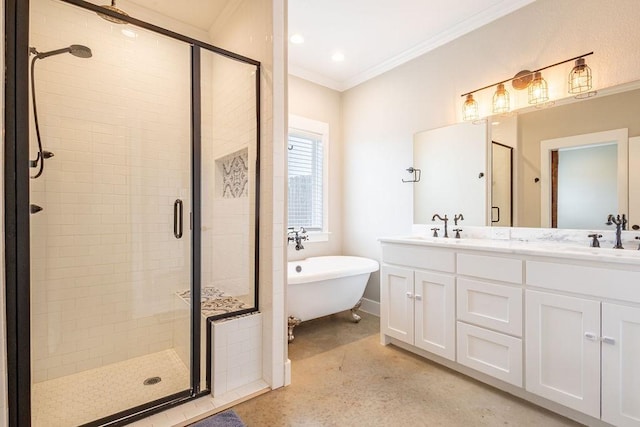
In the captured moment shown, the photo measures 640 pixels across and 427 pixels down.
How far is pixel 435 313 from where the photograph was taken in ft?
7.09

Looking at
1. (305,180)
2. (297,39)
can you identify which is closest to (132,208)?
(305,180)

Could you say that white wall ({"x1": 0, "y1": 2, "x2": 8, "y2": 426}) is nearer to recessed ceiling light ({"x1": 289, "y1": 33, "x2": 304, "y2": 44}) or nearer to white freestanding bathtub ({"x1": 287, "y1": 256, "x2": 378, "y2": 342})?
white freestanding bathtub ({"x1": 287, "y1": 256, "x2": 378, "y2": 342})

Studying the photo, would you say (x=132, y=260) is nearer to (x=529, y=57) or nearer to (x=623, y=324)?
(x=623, y=324)

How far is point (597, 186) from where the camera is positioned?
1.95m

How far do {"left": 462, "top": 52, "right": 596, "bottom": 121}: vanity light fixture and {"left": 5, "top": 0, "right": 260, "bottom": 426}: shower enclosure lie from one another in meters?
1.72

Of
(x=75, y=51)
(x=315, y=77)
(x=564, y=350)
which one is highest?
(x=315, y=77)

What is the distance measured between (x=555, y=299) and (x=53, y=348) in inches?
119

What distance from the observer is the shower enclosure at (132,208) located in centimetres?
186

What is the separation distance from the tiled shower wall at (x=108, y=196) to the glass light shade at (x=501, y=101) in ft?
7.31

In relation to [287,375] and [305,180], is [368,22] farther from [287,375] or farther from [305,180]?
[287,375]

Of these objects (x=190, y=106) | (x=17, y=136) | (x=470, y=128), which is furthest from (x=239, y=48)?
(x=470, y=128)

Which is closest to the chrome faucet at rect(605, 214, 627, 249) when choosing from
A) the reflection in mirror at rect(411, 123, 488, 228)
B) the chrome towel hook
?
the reflection in mirror at rect(411, 123, 488, 228)

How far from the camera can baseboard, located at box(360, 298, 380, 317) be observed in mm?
3283

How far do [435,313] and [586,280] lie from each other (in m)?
0.89
